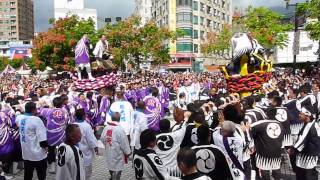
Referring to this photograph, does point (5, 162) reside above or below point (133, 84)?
below

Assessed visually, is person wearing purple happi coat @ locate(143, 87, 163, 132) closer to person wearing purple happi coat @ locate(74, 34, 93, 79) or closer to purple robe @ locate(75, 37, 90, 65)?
person wearing purple happi coat @ locate(74, 34, 93, 79)

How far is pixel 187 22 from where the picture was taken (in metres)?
68.8

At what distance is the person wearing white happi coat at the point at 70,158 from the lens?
602cm

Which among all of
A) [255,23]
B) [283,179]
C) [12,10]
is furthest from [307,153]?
[12,10]

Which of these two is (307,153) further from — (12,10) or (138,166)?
(12,10)

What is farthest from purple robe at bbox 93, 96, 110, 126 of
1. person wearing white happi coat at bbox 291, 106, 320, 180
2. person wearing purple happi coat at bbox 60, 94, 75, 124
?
person wearing white happi coat at bbox 291, 106, 320, 180

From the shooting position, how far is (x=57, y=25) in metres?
38.8

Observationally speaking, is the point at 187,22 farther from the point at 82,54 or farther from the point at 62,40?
the point at 82,54

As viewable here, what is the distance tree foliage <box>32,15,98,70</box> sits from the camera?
3734 cm

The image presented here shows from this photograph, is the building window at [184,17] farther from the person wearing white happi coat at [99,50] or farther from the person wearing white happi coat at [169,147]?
the person wearing white happi coat at [169,147]

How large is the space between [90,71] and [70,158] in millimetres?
8956

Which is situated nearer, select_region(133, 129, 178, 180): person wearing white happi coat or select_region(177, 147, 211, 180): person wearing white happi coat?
select_region(177, 147, 211, 180): person wearing white happi coat

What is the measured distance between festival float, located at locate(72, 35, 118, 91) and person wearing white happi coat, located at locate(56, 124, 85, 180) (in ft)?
28.4

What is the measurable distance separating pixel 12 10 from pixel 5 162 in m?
167
